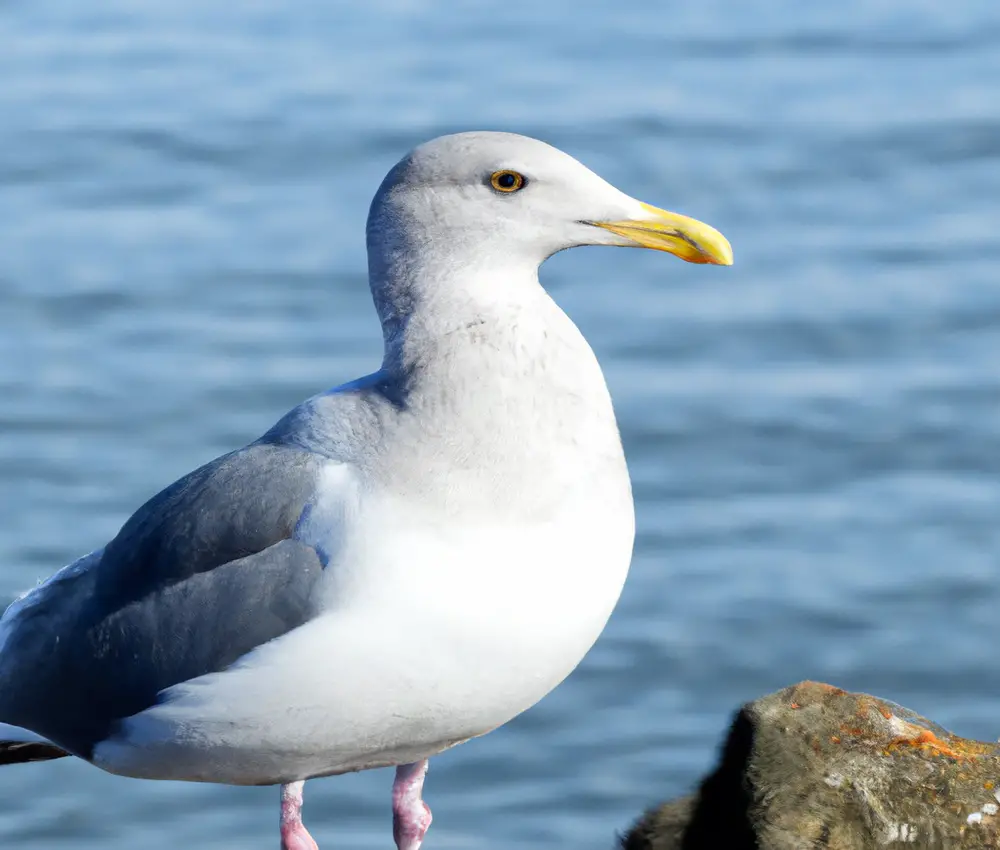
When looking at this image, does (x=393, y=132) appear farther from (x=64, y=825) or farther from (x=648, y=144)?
(x=64, y=825)

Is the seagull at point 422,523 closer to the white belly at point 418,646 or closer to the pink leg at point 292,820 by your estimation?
the white belly at point 418,646

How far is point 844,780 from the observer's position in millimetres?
5707

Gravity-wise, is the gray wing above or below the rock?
above

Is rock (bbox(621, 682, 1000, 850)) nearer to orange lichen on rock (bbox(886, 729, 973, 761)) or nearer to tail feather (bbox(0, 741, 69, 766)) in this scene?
orange lichen on rock (bbox(886, 729, 973, 761))

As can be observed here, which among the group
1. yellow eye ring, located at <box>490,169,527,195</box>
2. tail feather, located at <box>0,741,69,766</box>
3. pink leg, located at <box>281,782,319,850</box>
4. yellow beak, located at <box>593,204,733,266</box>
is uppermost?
yellow eye ring, located at <box>490,169,527,195</box>

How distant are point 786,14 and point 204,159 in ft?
14.7

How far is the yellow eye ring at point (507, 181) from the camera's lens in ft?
18.1

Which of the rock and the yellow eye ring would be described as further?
the rock

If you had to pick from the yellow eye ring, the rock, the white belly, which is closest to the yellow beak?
the yellow eye ring

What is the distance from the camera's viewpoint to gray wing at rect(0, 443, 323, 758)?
18.1ft

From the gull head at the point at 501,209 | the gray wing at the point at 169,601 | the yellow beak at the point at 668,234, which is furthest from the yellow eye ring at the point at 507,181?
the gray wing at the point at 169,601

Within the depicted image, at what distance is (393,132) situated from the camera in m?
13.3

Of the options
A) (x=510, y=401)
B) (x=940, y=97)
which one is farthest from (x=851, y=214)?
(x=510, y=401)

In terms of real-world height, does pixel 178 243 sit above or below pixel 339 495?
above
